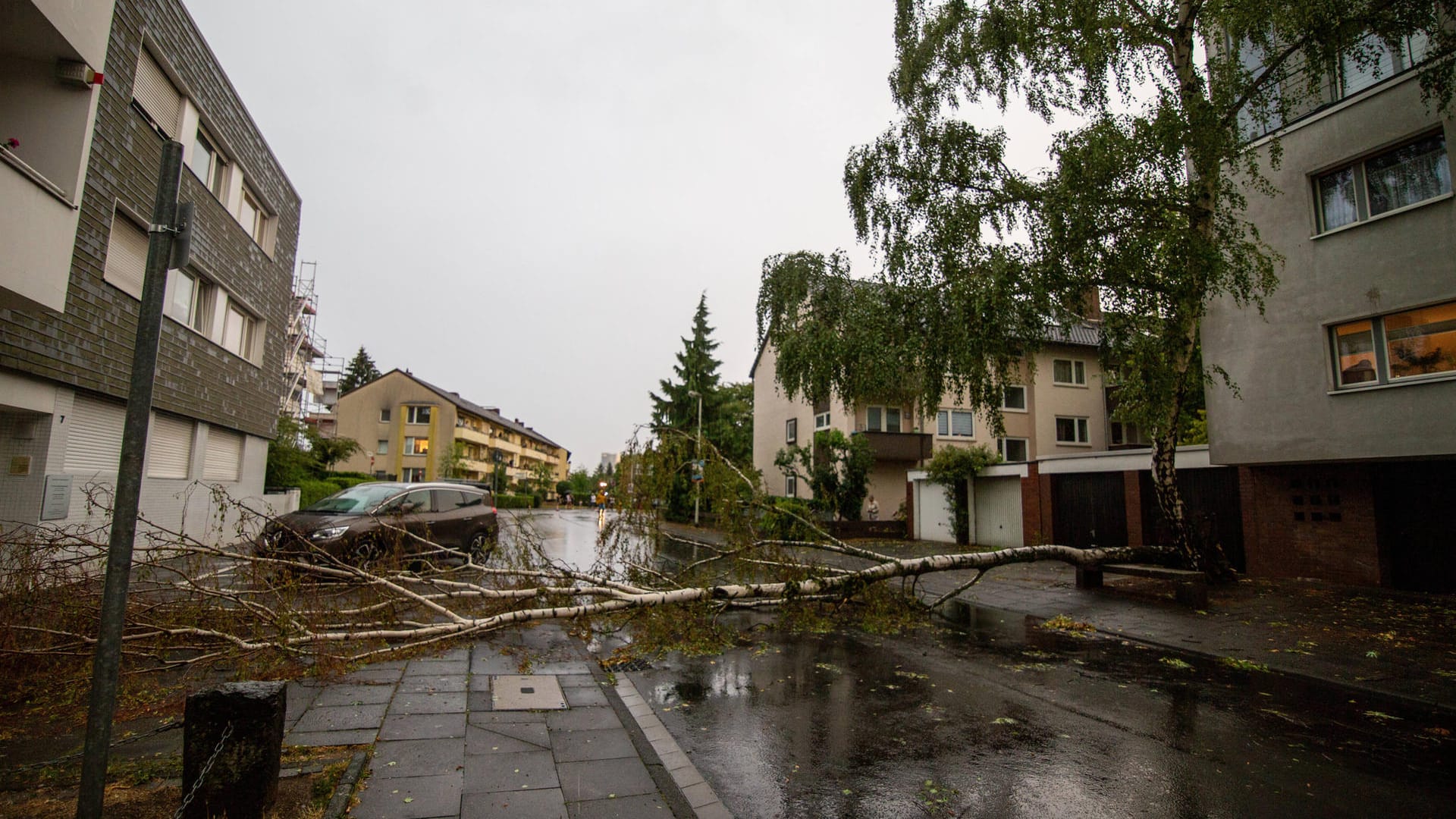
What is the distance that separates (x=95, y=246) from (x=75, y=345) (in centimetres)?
172

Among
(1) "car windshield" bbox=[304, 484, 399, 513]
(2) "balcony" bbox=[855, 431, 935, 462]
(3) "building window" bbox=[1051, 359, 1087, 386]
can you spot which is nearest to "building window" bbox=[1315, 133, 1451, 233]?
(1) "car windshield" bbox=[304, 484, 399, 513]

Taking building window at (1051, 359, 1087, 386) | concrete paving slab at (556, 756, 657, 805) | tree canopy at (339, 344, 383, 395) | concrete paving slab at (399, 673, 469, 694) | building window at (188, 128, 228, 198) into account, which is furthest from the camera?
tree canopy at (339, 344, 383, 395)

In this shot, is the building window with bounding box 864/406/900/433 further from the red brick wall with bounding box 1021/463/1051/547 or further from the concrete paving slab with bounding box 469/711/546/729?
the concrete paving slab with bounding box 469/711/546/729

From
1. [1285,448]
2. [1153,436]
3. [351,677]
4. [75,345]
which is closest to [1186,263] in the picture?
[1153,436]

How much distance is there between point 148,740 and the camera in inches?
161

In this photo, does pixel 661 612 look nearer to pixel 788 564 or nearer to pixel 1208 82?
pixel 788 564

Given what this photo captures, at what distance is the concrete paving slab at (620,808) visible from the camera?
3.39 metres

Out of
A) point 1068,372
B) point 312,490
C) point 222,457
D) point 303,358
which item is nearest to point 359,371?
point 303,358

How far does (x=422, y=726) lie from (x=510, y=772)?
1079 millimetres

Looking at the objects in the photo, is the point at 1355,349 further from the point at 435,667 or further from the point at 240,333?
the point at 240,333

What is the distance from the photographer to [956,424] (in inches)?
1227

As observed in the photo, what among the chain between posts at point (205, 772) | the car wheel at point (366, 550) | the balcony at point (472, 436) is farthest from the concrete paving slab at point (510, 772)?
the balcony at point (472, 436)

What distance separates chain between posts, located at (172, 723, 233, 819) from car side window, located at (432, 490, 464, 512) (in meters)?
10.1

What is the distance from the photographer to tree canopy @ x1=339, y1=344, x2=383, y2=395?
72.1 metres
